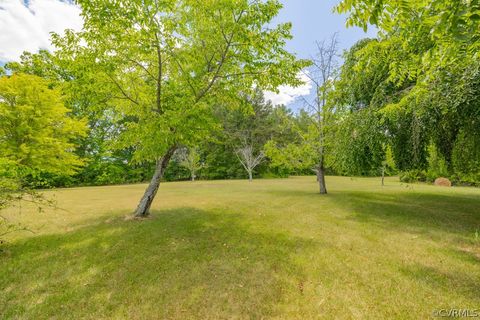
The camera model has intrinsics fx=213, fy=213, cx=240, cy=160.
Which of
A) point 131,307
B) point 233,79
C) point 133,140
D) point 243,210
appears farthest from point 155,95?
point 131,307

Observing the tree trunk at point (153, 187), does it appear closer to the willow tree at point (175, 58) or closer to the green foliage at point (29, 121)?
the willow tree at point (175, 58)

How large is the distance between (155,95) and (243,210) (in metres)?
5.20

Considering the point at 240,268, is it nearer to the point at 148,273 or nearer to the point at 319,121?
the point at 148,273

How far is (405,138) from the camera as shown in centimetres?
705

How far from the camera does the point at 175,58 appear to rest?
6.27m

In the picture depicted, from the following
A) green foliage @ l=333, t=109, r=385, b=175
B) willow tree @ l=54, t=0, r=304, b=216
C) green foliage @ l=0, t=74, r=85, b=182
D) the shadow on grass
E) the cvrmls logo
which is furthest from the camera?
green foliage @ l=0, t=74, r=85, b=182

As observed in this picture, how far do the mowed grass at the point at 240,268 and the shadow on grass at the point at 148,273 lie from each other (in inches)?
0.8

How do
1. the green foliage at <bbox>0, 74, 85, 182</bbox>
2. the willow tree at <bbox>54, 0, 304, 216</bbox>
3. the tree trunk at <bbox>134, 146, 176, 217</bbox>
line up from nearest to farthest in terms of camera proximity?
the willow tree at <bbox>54, 0, 304, 216</bbox> < the tree trunk at <bbox>134, 146, 176, 217</bbox> < the green foliage at <bbox>0, 74, 85, 182</bbox>

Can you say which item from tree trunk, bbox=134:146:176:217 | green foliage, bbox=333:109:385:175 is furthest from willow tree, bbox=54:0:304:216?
green foliage, bbox=333:109:385:175

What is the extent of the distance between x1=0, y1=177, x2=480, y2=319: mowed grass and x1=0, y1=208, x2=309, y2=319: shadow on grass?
2cm

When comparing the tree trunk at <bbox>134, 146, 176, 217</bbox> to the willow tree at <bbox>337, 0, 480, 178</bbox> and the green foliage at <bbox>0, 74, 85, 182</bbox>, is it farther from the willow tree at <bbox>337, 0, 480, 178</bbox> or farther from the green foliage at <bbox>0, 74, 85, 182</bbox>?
the green foliage at <bbox>0, 74, 85, 182</bbox>

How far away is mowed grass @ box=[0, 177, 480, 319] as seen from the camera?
274 centimetres

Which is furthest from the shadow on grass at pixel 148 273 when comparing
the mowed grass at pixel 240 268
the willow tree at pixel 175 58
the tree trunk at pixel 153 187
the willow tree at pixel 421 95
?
the willow tree at pixel 421 95

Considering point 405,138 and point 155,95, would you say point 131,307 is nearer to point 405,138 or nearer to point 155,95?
point 155,95
